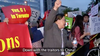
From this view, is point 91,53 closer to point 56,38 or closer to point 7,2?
point 56,38

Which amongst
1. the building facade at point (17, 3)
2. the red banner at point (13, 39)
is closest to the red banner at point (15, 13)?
the red banner at point (13, 39)

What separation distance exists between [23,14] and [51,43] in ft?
5.23

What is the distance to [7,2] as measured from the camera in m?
20.5

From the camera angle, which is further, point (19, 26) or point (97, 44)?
point (97, 44)

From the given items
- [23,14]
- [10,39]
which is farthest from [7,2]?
[10,39]

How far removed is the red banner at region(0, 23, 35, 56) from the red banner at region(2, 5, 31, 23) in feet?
3.31

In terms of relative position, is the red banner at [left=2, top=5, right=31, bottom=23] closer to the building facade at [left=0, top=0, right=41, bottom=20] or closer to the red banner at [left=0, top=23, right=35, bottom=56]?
the red banner at [left=0, top=23, right=35, bottom=56]

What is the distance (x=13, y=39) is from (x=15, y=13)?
1.25m

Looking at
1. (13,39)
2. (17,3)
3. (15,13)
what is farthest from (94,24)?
(17,3)

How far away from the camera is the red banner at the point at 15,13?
12.1ft

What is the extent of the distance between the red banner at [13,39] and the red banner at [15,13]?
101 centimetres

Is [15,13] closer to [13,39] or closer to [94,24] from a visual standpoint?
[13,39]

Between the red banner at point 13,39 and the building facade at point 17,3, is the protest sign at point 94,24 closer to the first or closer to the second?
the red banner at point 13,39

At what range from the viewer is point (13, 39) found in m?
2.64
